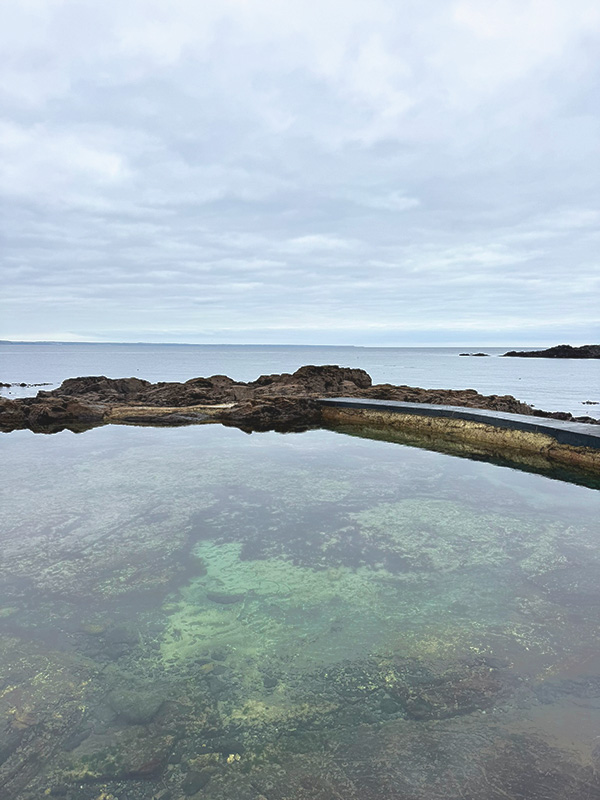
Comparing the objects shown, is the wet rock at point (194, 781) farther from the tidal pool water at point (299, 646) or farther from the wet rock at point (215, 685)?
the wet rock at point (215, 685)

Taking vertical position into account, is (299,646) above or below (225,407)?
below

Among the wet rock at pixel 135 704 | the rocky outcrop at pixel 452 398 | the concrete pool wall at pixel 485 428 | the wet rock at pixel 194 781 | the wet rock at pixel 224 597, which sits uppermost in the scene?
the rocky outcrop at pixel 452 398

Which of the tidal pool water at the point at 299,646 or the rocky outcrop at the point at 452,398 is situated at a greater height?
the rocky outcrop at the point at 452,398

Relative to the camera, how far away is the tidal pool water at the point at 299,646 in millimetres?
2039

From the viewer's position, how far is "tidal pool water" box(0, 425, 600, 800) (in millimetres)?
2039

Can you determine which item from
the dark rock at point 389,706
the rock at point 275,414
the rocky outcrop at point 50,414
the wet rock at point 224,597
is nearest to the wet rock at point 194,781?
the dark rock at point 389,706

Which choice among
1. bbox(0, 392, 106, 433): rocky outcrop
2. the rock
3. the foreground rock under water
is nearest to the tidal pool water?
the rock

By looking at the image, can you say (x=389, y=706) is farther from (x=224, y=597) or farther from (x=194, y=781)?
(x=224, y=597)

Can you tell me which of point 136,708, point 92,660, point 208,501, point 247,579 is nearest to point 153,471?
point 208,501

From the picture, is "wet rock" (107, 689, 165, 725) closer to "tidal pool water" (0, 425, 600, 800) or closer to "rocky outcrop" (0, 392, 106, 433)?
"tidal pool water" (0, 425, 600, 800)

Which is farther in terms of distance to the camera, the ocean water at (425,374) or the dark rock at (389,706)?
the ocean water at (425,374)

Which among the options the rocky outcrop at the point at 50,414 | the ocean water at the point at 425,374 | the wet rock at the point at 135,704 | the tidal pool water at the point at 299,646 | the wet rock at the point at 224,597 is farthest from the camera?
the ocean water at the point at 425,374

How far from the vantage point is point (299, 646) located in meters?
2.96

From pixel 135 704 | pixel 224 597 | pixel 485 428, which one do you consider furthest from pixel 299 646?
pixel 485 428
